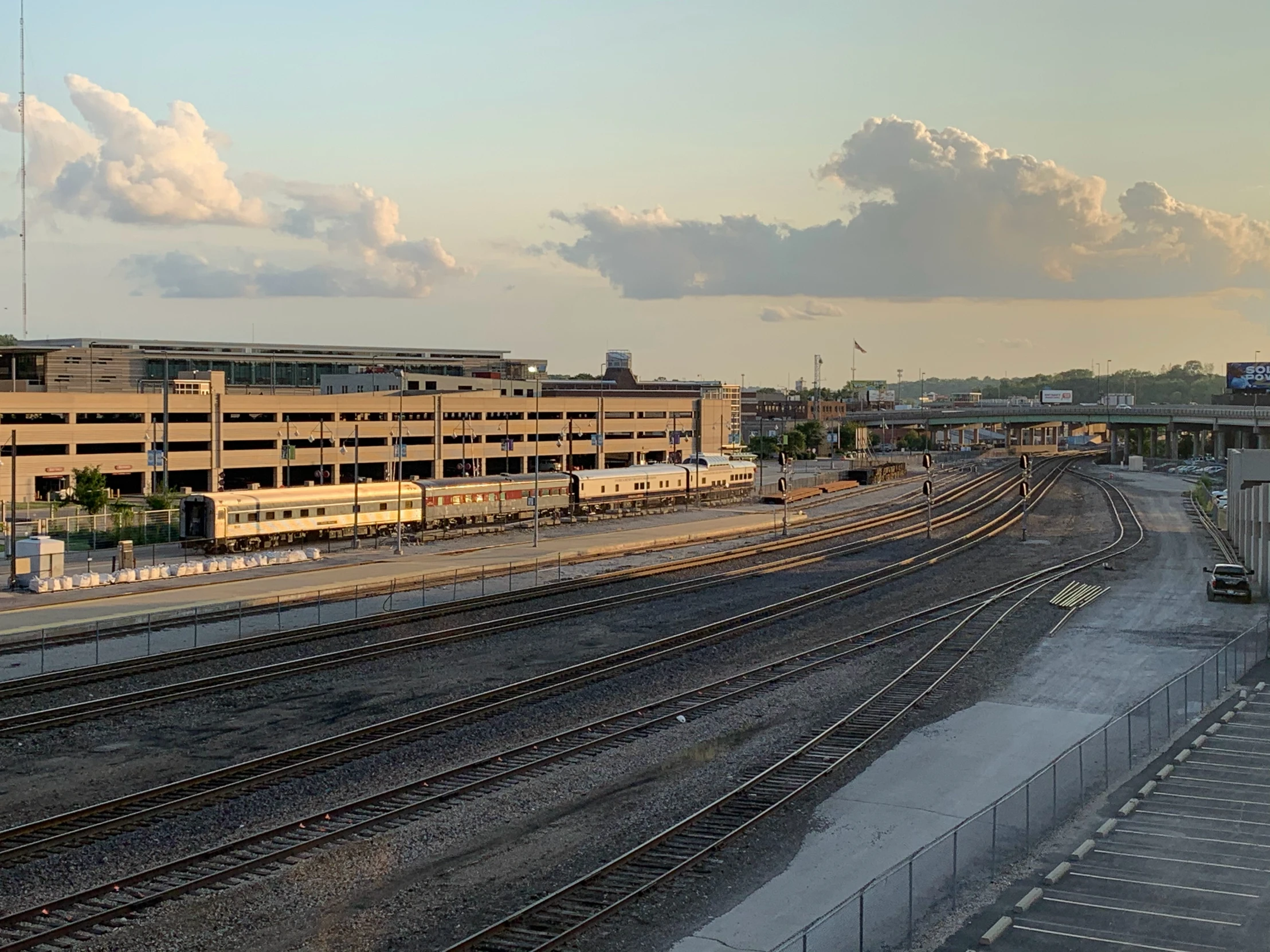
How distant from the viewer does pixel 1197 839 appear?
59.7ft

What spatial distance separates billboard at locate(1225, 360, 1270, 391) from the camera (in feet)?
425

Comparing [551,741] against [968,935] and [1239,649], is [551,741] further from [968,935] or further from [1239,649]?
[1239,649]

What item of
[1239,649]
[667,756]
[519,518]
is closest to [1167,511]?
[519,518]

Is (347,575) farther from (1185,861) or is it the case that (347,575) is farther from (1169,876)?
(1169,876)

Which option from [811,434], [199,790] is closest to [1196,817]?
[199,790]

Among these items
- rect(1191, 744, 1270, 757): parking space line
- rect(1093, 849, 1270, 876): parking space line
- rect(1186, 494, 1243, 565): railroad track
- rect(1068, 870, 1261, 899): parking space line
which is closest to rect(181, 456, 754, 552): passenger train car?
rect(1186, 494, 1243, 565): railroad track

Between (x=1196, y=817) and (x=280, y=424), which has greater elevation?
(x=280, y=424)

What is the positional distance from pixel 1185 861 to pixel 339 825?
1310cm

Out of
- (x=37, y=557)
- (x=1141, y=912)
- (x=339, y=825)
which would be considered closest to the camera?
(x=1141, y=912)

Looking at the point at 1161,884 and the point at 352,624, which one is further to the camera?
the point at 352,624

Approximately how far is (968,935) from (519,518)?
6111 centimetres

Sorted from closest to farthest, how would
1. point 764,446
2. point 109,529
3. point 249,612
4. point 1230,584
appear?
point 249,612, point 1230,584, point 109,529, point 764,446

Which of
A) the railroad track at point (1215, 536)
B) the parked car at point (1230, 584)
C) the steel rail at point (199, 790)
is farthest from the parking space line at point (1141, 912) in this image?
the railroad track at point (1215, 536)

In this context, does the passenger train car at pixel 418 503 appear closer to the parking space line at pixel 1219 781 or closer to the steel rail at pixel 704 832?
the steel rail at pixel 704 832
